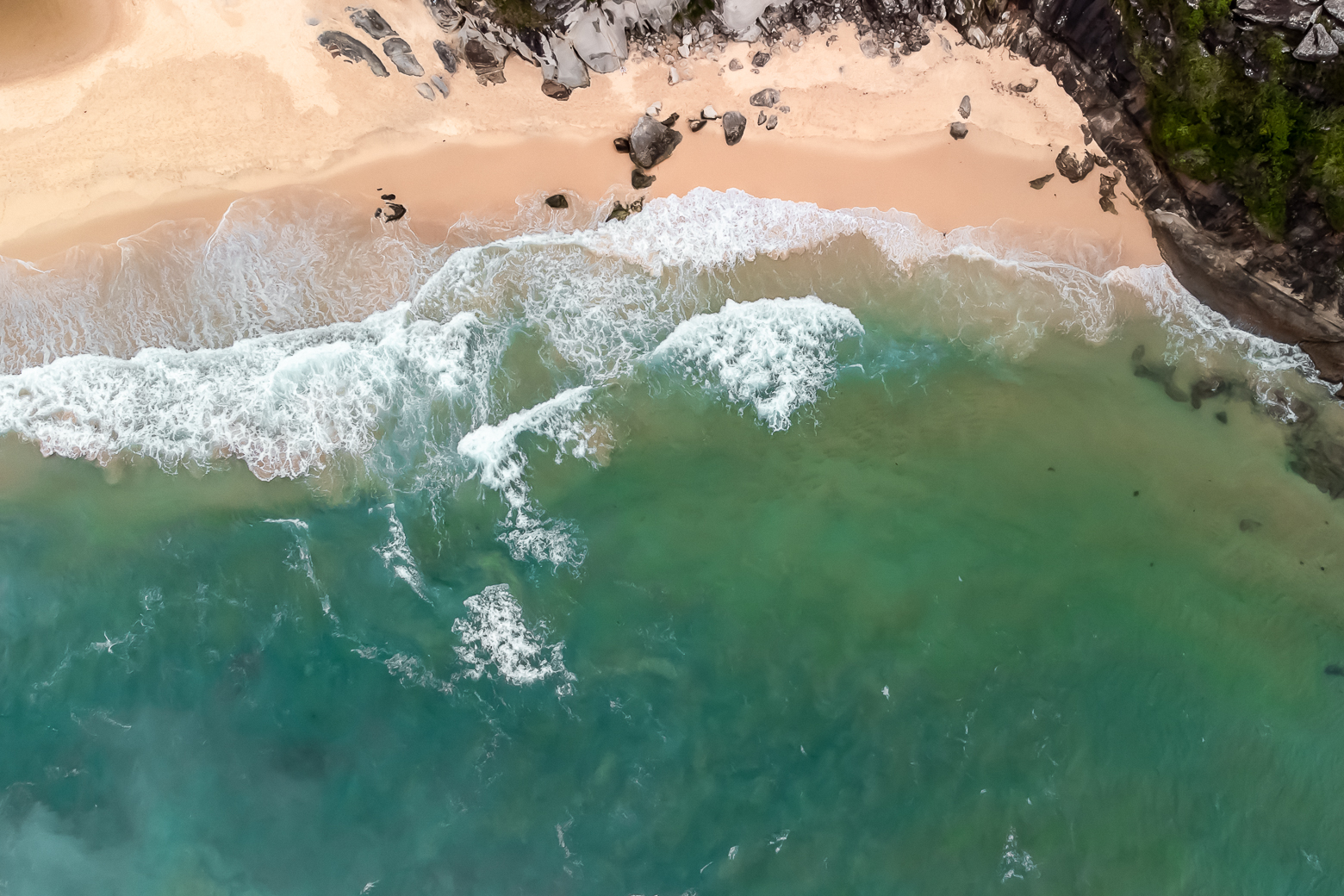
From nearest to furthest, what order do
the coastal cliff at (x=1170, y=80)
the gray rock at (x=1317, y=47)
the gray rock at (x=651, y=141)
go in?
1. the gray rock at (x=1317, y=47)
2. the coastal cliff at (x=1170, y=80)
3. the gray rock at (x=651, y=141)

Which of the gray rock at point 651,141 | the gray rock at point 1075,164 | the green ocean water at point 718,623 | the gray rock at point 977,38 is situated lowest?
the green ocean water at point 718,623

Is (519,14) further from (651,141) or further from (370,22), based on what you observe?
(651,141)

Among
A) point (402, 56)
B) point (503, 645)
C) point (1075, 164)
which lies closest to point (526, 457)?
point (503, 645)

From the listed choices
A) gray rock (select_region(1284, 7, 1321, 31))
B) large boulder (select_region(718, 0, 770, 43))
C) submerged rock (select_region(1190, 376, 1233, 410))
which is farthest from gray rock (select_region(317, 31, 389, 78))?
submerged rock (select_region(1190, 376, 1233, 410))

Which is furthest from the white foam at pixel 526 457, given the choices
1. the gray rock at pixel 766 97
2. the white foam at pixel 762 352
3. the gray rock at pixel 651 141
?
the gray rock at pixel 766 97

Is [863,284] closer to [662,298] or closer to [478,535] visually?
[662,298]

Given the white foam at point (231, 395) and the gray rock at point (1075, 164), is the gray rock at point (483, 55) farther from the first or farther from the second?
the gray rock at point (1075, 164)

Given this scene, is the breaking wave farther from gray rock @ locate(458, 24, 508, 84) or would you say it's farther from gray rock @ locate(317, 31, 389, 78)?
gray rock @ locate(317, 31, 389, 78)
